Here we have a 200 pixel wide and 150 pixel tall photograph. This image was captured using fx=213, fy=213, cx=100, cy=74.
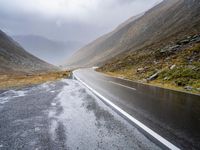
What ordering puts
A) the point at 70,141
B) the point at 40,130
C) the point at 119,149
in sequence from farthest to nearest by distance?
the point at 40,130
the point at 70,141
the point at 119,149

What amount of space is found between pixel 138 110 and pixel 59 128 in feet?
10.1

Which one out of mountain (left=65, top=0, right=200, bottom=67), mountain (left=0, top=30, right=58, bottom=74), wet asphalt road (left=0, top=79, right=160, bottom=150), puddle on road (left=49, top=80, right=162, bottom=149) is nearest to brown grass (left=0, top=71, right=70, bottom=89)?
wet asphalt road (left=0, top=79, right=160, bottom=150)

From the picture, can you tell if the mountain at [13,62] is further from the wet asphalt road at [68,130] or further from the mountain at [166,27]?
the wet asphalt road at [68,130]

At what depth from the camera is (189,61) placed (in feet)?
76.4

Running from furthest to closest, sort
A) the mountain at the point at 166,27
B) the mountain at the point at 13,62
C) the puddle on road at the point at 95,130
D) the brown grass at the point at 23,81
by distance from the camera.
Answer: the mountain at the point at 13,62, the mountain at the point at 166,27, the brown grass at the point at 23,81, the puddle on road at the point at 95,130

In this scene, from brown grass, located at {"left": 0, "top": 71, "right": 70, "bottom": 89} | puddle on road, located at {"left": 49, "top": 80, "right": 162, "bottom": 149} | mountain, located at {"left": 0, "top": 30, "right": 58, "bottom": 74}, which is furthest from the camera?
mountain, located at {"left": 0, "top": 30, "right": 58, "bottom": 74}

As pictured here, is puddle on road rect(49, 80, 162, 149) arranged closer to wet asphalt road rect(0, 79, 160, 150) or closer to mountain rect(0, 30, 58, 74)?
wet asphalt road rect(0, 79, 160, 150)

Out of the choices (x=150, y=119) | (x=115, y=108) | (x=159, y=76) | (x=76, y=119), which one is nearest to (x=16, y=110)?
(x=76, y=119)

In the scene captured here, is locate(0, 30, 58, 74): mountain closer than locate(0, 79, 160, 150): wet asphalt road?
No

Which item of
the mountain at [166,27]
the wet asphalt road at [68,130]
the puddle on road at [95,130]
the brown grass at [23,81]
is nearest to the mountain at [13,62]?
the brown grass at [23,81]

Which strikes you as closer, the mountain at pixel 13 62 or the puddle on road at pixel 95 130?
the puddle on road at pixel 95 130

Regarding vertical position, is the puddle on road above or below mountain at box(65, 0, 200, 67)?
below

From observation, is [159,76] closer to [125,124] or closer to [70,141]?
[125,124]

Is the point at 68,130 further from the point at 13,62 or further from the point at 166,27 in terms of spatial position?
the point at 166,27
